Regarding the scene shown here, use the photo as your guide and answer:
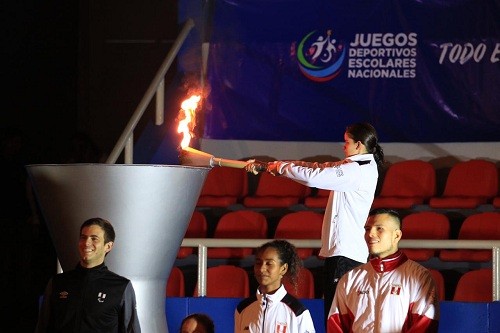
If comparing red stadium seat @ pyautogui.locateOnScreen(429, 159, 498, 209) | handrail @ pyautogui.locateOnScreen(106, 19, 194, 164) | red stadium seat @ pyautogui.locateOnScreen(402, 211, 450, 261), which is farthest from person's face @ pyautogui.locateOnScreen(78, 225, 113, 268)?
red stadium seat @ pyautogui.locateOnScreen(429, 159, 498, 209)

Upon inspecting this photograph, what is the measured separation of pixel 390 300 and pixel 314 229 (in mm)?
3247

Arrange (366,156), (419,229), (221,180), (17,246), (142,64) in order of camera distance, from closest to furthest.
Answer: (366,156), (419,229), (17,246), (221,180), (142,64)

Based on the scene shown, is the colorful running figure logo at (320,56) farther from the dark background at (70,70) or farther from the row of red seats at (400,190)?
the dark background at (70,70)

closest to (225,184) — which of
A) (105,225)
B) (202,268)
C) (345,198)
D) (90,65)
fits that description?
(202,268)

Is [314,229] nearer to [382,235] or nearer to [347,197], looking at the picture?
[347,197]

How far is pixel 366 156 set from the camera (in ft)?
21.0

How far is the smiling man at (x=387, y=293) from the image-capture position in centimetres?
522

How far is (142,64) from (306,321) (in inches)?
230

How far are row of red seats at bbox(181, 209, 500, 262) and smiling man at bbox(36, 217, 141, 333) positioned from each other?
311 centimetres

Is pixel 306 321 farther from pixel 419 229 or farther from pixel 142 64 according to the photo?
pixel 142 64

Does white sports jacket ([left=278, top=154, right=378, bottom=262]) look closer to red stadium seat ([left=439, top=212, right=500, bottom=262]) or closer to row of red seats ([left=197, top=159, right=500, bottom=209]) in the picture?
red stadium seat ([left=439, top=212, right=500, bottom=262])

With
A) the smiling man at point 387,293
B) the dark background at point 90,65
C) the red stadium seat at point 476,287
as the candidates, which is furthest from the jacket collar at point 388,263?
the dark background at point 90,65

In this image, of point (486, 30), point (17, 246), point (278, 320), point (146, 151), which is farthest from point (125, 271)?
point (486, 30)

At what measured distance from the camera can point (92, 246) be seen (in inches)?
213
